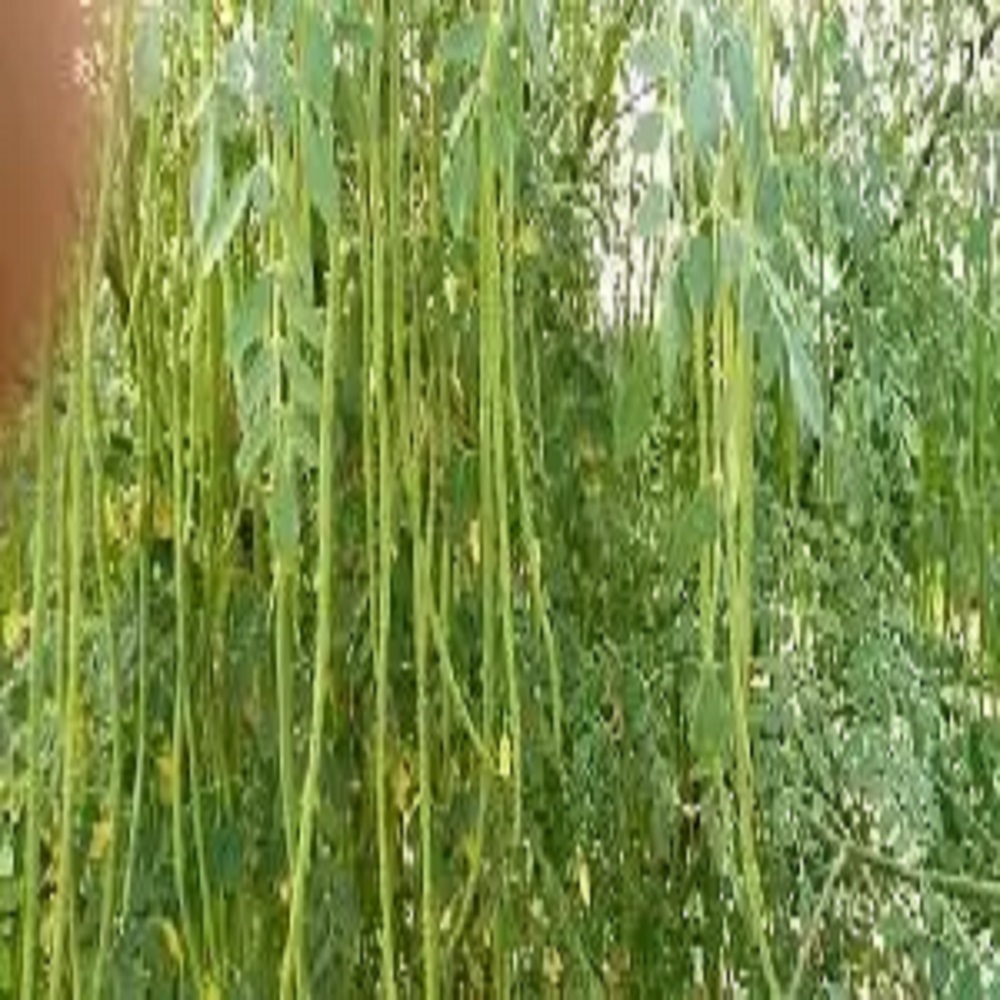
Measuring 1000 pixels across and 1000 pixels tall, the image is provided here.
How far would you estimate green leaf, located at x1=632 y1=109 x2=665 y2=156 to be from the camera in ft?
3.25

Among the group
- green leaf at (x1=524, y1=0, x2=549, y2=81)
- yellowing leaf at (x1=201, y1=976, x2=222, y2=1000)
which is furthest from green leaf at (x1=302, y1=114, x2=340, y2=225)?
yellowing leaf at (x1=201, y1=976, x2=222, y2=1000)

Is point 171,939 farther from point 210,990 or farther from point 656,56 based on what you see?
point 656,56

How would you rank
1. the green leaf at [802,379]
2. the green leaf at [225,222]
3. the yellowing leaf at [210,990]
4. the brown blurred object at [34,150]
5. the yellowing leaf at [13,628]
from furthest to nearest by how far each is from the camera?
the yellowing leaf at [13,628]
the yellowing leaf at [210,990]
the green leaf at [802,379]
the green leaf at [225,222]
the brown blurred object at [34,150]

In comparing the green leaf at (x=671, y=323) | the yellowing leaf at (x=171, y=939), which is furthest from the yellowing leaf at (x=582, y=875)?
the green leaf at (x=671, y=323)

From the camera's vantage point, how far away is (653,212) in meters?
1.02

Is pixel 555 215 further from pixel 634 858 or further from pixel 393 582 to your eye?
pixel 634 858

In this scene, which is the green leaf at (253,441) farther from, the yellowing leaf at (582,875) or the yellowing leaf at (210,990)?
the yellowing leaf at (582,875)

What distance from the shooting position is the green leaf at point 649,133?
990 millimetres

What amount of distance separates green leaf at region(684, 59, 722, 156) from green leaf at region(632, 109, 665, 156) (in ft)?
0.08

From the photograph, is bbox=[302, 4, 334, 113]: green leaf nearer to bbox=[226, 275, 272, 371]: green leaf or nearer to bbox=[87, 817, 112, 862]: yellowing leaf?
bbox=[226, 275, 272, 371]: green leaf

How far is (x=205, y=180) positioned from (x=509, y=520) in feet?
0.81

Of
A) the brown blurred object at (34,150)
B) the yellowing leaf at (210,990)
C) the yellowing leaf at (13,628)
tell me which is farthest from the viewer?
the yellowing leaf at (13,628)

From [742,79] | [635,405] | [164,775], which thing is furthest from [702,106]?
[164,775]

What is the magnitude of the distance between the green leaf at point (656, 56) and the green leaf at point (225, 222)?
146mm
